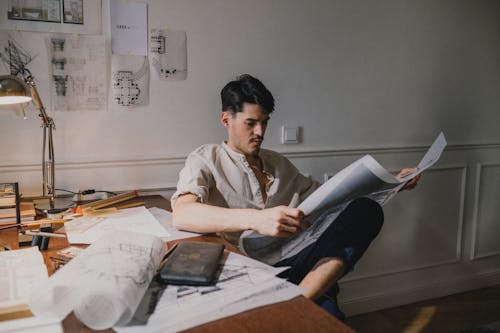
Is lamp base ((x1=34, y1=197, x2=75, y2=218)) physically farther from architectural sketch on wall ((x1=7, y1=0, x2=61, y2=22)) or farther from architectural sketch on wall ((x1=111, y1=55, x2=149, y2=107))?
architectural sketch on wall ((x1=7, y1=0, x2=61, y2=22))

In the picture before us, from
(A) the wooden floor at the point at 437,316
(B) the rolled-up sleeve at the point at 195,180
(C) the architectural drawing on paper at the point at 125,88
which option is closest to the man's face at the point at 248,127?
(B) the rolled-up sleeve at the point at 195,180

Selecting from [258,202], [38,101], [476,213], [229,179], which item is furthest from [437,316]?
[38,101]

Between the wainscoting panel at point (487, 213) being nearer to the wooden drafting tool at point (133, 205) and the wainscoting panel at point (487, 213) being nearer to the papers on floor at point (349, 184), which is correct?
the papers on floor at point (349, 184)

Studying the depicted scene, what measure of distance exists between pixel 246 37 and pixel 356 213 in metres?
1.01

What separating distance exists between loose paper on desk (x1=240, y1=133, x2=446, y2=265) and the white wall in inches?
27.5

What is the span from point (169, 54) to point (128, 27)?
18 centimetres

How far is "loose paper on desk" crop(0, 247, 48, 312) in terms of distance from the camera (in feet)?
2.27

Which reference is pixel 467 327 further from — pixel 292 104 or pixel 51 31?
pixel 51 31

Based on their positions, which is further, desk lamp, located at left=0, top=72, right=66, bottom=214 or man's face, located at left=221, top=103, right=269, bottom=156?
man's face, located at left=221, top=103, right=269, bottom=156

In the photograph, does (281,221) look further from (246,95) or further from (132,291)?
(246,95)

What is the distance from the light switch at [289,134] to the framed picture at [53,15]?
88 cm

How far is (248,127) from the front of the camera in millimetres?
1469

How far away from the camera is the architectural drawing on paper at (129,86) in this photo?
1.68 meters

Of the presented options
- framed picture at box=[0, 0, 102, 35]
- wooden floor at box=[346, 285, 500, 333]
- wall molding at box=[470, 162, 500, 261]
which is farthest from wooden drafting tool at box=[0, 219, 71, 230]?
wall molding at box=[470, 162, 500, 261]
